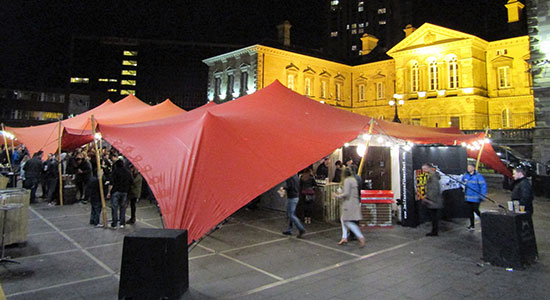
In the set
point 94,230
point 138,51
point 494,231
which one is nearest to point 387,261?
point 494,231

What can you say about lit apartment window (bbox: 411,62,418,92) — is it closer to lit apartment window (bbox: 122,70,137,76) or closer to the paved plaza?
the paved plaza

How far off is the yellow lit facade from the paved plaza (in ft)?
92.5

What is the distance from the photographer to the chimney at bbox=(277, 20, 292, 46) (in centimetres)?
4256

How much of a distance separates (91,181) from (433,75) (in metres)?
35.7

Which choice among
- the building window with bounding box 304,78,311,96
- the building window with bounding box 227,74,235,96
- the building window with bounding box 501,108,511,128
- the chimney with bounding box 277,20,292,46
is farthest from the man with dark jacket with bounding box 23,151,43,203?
the building window with bounding box 501,108,511,128

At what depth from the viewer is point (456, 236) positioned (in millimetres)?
8430

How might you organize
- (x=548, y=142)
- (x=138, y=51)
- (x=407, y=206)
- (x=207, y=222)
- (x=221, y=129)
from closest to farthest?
(x=207, y=222)
(x=221, y=129)
(x=407, y=206)
(x=548, y=142)
(x=138, y=51)

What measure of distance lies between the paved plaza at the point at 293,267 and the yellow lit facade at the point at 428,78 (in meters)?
28.2

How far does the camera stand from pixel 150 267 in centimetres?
396

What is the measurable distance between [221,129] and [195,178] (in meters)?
1.26

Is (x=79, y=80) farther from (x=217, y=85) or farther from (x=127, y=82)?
(x=217, y=85)

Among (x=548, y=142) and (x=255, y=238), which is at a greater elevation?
(x=548, y=142)

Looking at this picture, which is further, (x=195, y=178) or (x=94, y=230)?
(x=94, y=230)

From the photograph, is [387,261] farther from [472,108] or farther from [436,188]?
[472,108]
